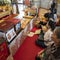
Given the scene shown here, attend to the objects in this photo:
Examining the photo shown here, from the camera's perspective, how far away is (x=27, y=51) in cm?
271

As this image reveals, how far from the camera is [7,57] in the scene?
6.38 feet

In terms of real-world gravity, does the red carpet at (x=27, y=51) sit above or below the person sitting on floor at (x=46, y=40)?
below

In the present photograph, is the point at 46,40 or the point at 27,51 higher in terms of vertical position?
the point at 46,40

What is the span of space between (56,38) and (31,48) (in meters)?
1.52

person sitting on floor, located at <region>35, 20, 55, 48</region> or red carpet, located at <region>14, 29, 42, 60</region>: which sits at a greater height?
person sitting on floor, located at <region>35, 20, 55, 48</region>

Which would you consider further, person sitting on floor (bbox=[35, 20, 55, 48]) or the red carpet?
person sitting on floor (bbox=[35, 20, 55, 48])

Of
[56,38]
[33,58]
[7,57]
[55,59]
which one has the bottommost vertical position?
[33,58]

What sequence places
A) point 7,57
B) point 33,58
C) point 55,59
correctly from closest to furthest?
point 55,59 < point 7,57 < point 33,58

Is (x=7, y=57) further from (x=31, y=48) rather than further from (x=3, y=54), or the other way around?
(x=31, y=48)

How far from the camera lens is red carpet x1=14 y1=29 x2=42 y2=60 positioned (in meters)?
2.47

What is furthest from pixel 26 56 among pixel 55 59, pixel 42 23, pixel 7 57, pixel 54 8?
pixel 54 8

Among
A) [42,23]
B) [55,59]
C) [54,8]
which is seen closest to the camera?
[55,59]

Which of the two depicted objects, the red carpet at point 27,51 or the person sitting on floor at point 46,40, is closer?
the red carpet at point 27,51

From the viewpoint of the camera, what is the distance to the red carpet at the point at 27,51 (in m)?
2.47
